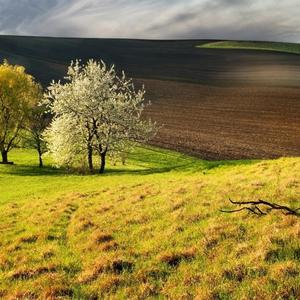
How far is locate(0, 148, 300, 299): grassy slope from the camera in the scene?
1201cm

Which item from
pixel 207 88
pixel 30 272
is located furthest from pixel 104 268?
pixel 207 88

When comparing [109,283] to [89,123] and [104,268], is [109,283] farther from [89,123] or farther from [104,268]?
[89,123]

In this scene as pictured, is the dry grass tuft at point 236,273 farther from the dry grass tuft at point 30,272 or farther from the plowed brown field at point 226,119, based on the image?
the plowed brown field at point 226,119

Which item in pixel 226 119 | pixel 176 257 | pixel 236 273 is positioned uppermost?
pixel 236 273

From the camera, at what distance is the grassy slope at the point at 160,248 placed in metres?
12.0

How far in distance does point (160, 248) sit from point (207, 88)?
11416 cm

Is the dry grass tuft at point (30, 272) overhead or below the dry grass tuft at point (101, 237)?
below

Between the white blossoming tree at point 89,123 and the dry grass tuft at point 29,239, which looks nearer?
the dry grass tuft at point 29,239

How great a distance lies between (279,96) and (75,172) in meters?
67.9

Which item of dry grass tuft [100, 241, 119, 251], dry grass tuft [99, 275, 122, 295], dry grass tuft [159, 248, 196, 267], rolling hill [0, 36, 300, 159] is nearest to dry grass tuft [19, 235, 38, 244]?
dry grass tuft [100, 241, 119, 251]

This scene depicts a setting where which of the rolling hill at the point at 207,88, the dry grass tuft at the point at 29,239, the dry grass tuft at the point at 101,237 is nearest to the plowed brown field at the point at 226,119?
the rolling hill at the point at 207,88

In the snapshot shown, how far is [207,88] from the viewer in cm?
12694

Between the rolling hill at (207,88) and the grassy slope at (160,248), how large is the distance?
1816 inches

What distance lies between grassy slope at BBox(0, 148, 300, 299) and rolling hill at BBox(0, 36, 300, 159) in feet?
151
